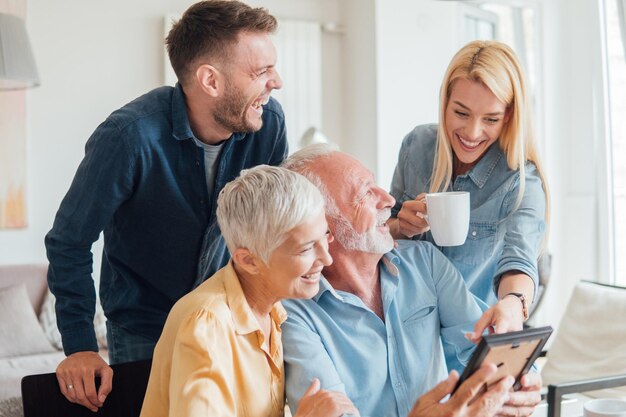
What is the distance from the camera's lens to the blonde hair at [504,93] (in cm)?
196

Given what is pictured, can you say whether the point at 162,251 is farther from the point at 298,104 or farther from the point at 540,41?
the point at 540,41

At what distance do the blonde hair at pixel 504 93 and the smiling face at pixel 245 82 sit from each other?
48cm

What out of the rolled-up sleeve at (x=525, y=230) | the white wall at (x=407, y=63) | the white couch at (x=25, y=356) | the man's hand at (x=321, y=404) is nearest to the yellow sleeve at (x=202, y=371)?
the man's hand at (x=321, y=404)

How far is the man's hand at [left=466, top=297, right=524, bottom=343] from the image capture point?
5.40 ft

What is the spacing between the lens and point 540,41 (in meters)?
6.02

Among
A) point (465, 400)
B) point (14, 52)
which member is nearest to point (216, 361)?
point (465, 400)

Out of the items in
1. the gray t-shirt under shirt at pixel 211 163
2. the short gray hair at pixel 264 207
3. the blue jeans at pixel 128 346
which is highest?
the gray t-shirt under shirt at pixel 211 163

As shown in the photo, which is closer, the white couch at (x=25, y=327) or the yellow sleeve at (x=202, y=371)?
the yellow sleeve at (x=202, y=371)

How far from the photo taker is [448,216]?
6.04ft

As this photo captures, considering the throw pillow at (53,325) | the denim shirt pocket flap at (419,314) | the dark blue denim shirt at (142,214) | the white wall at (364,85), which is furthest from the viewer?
the white wall at (364,85)

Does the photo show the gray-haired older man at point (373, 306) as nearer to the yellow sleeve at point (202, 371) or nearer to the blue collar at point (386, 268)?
the blue collar at point (386, 268)

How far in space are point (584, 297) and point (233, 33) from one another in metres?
2.24

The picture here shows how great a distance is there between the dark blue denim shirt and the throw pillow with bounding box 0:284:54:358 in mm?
2607

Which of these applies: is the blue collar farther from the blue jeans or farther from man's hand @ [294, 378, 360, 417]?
the blue jeans
